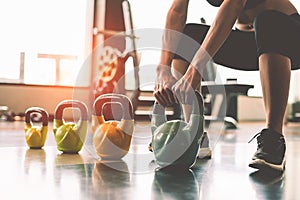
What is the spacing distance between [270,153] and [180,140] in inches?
11.3

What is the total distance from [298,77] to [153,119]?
4879 mm

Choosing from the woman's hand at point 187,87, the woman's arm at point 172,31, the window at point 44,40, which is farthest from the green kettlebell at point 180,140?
the window at point 44,40

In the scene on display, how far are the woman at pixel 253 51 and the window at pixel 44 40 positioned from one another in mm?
3400

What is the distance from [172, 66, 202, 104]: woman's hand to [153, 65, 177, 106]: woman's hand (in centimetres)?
3

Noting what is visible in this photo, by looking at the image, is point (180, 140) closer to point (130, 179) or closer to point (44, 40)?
point (130, 179)

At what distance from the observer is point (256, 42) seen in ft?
4.16

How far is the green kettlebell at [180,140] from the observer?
1064 millimetres

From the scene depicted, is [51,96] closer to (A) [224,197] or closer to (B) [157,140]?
(B) [157,140]

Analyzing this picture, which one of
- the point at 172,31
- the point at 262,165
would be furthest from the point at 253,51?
the point at 262,165

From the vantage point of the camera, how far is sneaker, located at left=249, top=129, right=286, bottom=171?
1148mm

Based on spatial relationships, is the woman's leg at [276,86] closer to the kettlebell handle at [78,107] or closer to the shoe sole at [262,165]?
the shoe sole at [262,165]

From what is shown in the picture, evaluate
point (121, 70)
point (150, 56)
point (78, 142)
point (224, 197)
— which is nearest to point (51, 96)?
point (121, 70)

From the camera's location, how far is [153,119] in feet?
4.06

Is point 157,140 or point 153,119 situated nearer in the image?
point 157,140
